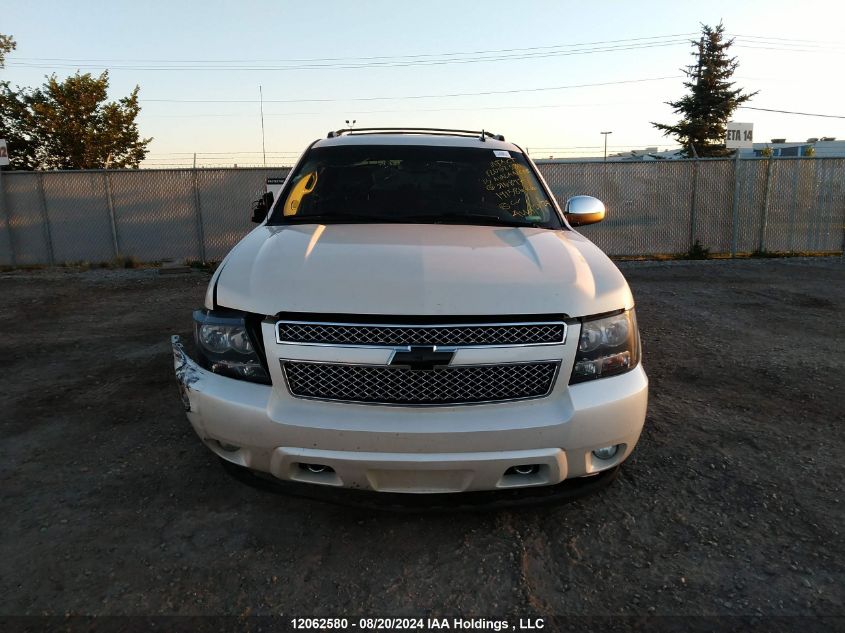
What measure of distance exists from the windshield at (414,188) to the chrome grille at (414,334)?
120 centimetres

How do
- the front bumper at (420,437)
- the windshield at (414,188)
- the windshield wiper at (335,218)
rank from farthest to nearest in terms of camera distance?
the windshield at (414,188) → the windshield wiper at (335,218) → the front bumper at (420,437)

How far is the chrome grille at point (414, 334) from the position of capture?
227cm

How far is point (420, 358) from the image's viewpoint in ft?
7.36

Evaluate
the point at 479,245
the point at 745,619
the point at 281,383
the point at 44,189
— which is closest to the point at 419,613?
the point at 281,383

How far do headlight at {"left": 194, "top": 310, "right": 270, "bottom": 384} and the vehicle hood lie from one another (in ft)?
0.25

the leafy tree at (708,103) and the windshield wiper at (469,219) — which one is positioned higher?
the leafy tree at (708,103)

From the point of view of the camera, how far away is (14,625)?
2074 mm

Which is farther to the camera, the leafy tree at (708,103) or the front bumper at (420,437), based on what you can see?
the leafy tree at (708,103)

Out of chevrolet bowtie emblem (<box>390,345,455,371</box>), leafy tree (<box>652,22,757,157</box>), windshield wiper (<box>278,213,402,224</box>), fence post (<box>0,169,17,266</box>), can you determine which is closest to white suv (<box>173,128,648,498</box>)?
chevrolet bowtie emblem (<box>390,345,455,371</box>)

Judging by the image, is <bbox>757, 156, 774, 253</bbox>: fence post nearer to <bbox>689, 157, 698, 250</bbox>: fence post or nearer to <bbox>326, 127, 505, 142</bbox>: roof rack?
<bbox>689, 157, 698, 250</bbox>: fence post

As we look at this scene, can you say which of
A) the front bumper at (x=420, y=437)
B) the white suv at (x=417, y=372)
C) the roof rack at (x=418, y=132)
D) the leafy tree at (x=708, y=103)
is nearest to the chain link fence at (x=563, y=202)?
the roof rack at (x=418, y=132)

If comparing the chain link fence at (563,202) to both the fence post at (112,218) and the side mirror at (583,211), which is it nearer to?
the fence post at (112,218)

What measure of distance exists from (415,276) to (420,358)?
379mm

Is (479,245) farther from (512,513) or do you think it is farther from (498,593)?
(498,593)
